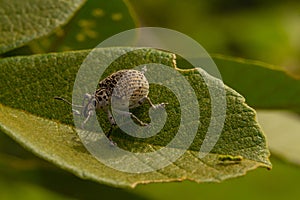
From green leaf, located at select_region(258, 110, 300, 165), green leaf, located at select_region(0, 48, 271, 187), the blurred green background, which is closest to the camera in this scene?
green leaf, located at select_region(0, 48, 271, 187)

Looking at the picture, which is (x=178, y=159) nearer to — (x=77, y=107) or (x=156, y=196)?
(x=77, y=107)

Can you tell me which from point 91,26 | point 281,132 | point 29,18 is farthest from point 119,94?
point 281,132

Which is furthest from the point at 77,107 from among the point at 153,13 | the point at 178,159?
the point at 153,13

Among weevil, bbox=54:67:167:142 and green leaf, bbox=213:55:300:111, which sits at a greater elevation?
green leaf, bbox=213:55:300:111

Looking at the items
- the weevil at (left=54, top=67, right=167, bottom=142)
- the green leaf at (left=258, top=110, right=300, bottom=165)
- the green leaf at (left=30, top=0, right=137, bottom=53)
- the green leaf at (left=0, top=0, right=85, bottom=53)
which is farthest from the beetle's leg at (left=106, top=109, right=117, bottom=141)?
the green leaf at (left=258, top=110, right=300, bottom=165)

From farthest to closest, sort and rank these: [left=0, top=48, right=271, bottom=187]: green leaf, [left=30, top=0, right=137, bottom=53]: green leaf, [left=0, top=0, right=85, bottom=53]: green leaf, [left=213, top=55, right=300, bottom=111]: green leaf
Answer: [left=30, top=0, right=137, bottom=53]: green leaf < [left=213, top=55, right=300, bottom=111]: green leaf < [left=0, top=0, right=85, bottom=53]: green leaf < [left=0, top=48, right=271, bottom=187]: green leaf

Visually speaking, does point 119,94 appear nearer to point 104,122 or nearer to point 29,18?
point 104,122

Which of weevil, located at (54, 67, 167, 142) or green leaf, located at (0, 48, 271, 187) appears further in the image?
weevil, located at (54, 67, 167, 142)

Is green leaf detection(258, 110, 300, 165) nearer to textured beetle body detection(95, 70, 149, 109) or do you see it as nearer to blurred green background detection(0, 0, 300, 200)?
blurred green background detection(0, 0, 300, 200)
